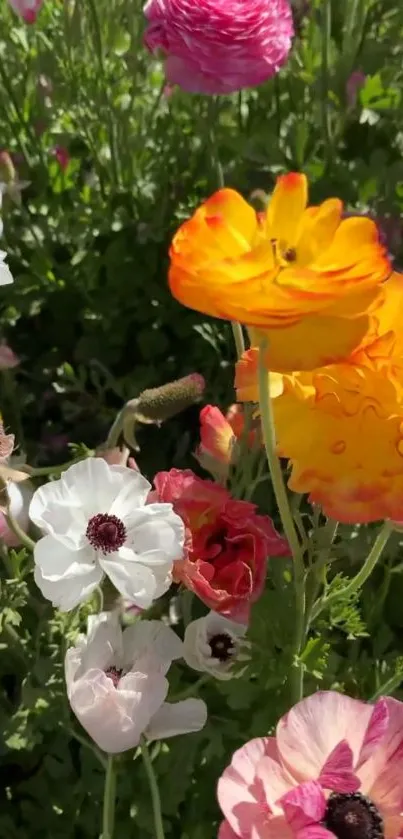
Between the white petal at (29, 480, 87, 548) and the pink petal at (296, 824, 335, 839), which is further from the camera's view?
the white petal at (29, 480, 87, 548)

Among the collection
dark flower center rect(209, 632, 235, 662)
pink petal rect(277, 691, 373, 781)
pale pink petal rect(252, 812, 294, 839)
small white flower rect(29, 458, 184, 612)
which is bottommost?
dark flower center rect(209, 632, 235, 662)

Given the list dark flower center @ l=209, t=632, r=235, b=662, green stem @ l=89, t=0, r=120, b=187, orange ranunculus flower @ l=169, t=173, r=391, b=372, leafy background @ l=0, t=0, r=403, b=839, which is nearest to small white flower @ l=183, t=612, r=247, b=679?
dark flower center @ l=209, t=632, r=235, b=662

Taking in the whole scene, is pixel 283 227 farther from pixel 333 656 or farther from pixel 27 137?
pixel 27 137

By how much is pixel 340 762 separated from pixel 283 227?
29cm

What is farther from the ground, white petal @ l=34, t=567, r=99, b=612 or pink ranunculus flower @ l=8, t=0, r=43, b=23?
pink ranunculus flower @ l=8, t=0, r=43, b=23

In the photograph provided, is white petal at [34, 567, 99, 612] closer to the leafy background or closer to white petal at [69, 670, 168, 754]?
white petal at [69, 670, 168, 754]

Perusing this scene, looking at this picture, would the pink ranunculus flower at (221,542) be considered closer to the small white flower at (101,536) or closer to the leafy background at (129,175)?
the small white flower at (101,536)

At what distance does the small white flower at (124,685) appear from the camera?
555mm

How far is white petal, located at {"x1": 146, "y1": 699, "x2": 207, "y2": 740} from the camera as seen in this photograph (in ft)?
1.97

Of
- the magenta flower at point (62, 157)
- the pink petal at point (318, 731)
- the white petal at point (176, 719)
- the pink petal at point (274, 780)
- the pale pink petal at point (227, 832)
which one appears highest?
the magenta flower at point (62, 157)

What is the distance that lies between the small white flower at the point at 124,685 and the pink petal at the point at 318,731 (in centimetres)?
9

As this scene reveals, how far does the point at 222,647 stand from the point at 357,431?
20 cm

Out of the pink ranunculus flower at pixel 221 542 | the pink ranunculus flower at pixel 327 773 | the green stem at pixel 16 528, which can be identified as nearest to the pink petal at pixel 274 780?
the pink ranunculus flower at pixel 327 773

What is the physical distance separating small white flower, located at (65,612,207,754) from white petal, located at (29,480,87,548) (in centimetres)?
6
